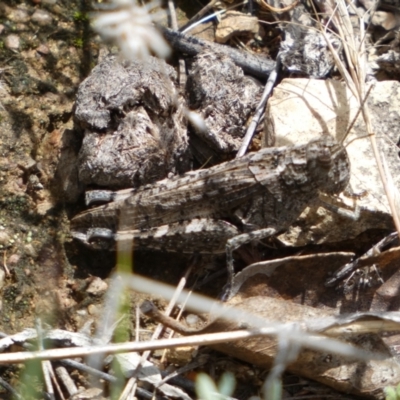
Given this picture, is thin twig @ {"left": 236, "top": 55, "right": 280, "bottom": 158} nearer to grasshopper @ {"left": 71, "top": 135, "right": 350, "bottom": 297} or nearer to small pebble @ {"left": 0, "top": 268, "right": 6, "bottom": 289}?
grasshopper @ {"left": 71, "top": 135, "right": 350, "bottom": 297}

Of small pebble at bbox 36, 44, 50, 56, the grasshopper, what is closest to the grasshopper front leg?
the grasshopper

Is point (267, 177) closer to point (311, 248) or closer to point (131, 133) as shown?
point (311, 248)

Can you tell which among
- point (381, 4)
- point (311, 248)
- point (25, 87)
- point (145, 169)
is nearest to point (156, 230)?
point (145, 169)

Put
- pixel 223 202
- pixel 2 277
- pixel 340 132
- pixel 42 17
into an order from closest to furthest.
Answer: pixel 2 277 → pixel 223 202 → pixel 340 132 → pixel 42 17

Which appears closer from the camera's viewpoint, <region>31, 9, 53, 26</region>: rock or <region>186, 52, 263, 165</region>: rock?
<region>186, 52, 263, 165</region>: rock

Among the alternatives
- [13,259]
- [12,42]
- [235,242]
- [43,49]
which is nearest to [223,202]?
[235,242]

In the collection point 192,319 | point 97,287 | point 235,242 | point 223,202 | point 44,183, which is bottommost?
point 192,319

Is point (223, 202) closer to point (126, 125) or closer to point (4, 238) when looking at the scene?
point (126, 125)
